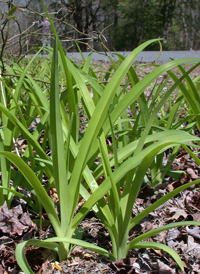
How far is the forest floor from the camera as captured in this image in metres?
0.80

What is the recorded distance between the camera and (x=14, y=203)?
3.60 feet

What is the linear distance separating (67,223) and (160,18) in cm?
2507

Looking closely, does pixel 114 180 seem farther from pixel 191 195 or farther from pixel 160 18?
pixel 160 18

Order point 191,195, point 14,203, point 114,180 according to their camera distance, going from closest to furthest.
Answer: point 114,180
point 14,203
point 191,195

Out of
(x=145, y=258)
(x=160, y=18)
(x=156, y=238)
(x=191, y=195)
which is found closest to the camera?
(x=145, y=258)

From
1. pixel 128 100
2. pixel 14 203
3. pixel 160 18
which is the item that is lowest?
pixel 14 203

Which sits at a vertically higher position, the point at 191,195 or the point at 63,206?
the point at 63,206

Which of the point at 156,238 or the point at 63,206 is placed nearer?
the point at 63,206

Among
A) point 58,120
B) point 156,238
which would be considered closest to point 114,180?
point 58,120

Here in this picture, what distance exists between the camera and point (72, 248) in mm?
813

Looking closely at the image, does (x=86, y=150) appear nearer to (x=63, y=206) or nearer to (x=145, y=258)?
(x=63, y=206)

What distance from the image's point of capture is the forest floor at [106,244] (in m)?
0.80

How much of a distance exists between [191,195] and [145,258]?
472 mm

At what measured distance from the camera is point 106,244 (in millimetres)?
919
